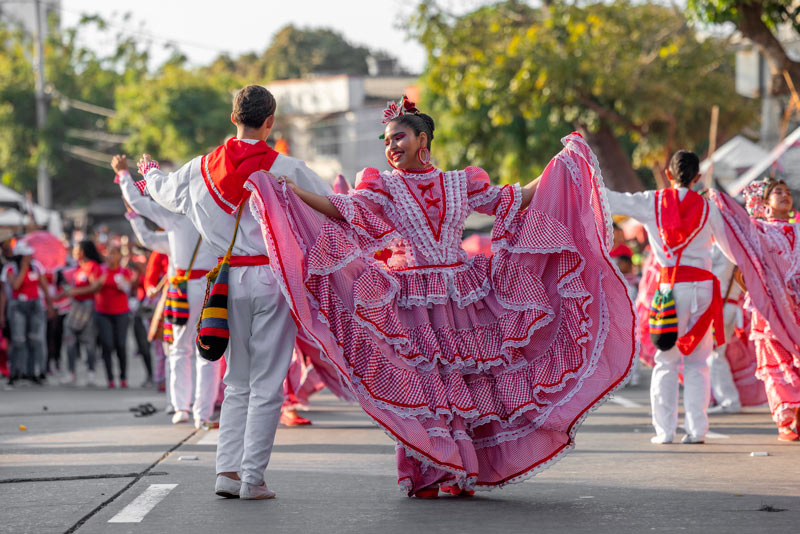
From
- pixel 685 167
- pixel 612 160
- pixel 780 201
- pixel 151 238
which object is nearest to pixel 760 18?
pixel 780 201

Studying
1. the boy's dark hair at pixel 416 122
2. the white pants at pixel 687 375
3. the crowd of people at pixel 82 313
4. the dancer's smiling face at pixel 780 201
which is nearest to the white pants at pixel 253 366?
the boy's dark hair at pixel 416 122

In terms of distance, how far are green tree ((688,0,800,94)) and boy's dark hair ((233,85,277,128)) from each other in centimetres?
830

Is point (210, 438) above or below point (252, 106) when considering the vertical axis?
below

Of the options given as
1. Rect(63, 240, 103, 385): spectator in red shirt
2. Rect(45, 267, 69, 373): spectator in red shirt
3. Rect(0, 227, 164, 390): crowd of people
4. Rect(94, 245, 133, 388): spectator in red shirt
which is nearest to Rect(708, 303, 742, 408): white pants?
Rect(0, 227, 164, 390): crowd of people

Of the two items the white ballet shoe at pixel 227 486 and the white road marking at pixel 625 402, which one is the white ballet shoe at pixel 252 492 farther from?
the white road marking at pixel 625 402

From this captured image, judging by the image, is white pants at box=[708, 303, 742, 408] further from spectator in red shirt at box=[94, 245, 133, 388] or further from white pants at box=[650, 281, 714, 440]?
spectator in red shirt at box=[94, 245, 133, 388]

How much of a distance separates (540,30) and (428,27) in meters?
2.11

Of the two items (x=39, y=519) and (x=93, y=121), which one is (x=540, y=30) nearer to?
(x=39, y=519)

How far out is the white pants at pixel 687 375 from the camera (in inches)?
375

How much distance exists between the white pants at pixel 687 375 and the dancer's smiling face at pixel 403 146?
10.1 feet

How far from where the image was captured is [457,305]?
699 cm

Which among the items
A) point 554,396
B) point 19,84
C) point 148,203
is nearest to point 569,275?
point 554,396

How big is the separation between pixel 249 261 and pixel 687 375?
3865 millimetres

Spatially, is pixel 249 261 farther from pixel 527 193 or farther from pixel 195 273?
pixel 195 273
